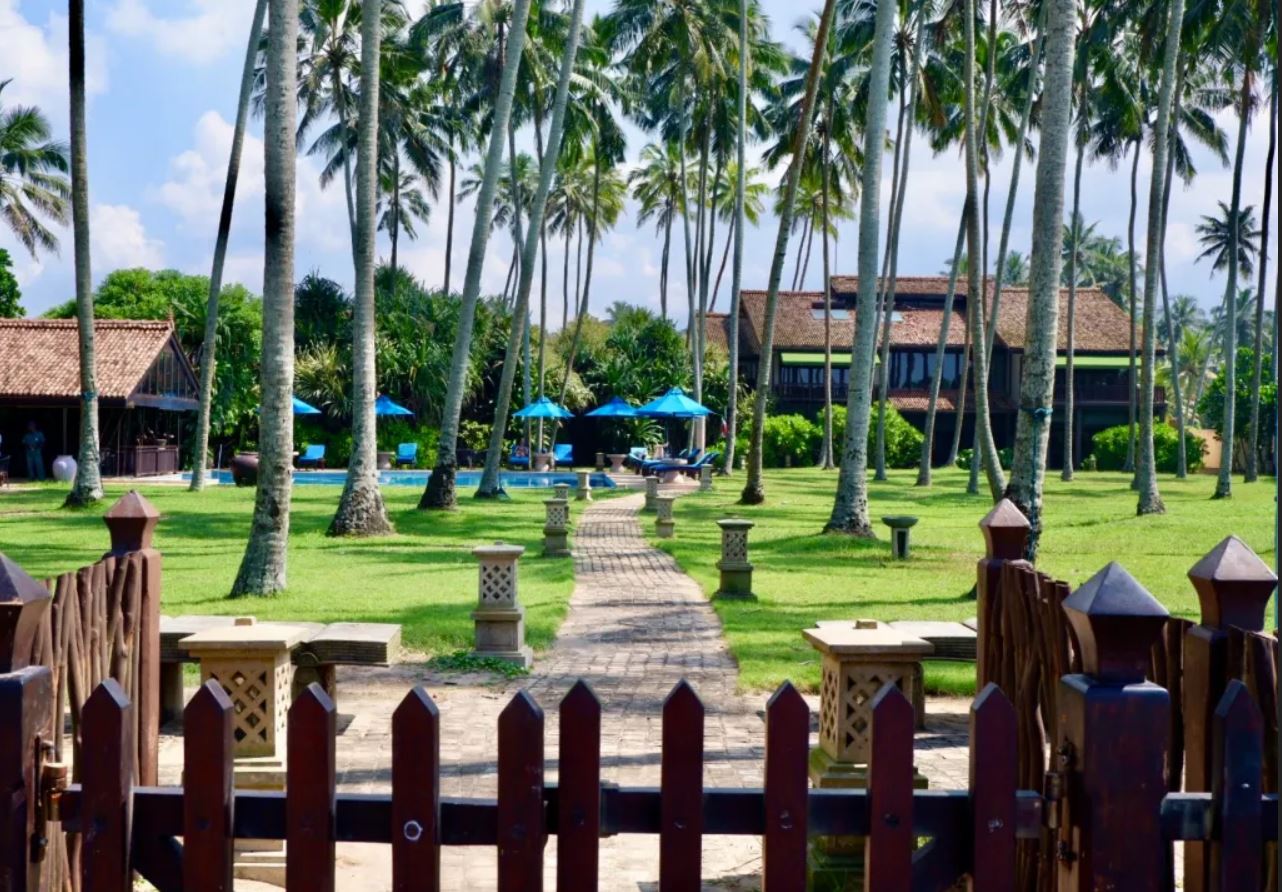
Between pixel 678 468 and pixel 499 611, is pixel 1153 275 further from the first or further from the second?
pixel 499 611

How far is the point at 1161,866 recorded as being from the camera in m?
2.45

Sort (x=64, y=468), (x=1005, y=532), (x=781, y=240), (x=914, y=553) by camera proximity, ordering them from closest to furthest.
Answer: (x=1005, y=532) → (x=914, y=553) → (x=781, y=240) → (x=64, y=468)

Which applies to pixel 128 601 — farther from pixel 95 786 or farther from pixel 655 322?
pixel 655 322

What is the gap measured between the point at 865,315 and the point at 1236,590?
1664 cm

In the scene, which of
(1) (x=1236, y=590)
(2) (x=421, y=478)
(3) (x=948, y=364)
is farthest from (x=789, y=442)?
(1) (x=1236, y=590)

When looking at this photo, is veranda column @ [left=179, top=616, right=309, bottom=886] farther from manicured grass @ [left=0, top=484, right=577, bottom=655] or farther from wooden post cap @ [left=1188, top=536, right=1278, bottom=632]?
manicured grass @ [left=0, top=484, right=577, bottom=655]

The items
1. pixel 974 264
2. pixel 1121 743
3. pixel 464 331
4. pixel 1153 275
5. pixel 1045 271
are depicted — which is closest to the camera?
pixel 1121 743

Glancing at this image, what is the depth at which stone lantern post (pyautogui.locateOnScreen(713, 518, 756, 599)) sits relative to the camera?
13602 mm

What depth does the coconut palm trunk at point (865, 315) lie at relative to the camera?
1864 cm

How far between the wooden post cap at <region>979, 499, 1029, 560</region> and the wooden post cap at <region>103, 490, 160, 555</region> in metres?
2.38

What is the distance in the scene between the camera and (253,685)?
18.7 feet

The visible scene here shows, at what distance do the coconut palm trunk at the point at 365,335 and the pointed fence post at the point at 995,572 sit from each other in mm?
15014

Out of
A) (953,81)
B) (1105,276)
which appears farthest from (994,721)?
(1105,276)

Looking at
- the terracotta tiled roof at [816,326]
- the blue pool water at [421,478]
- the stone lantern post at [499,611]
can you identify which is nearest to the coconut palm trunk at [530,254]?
the blue pool water at [421,478]
